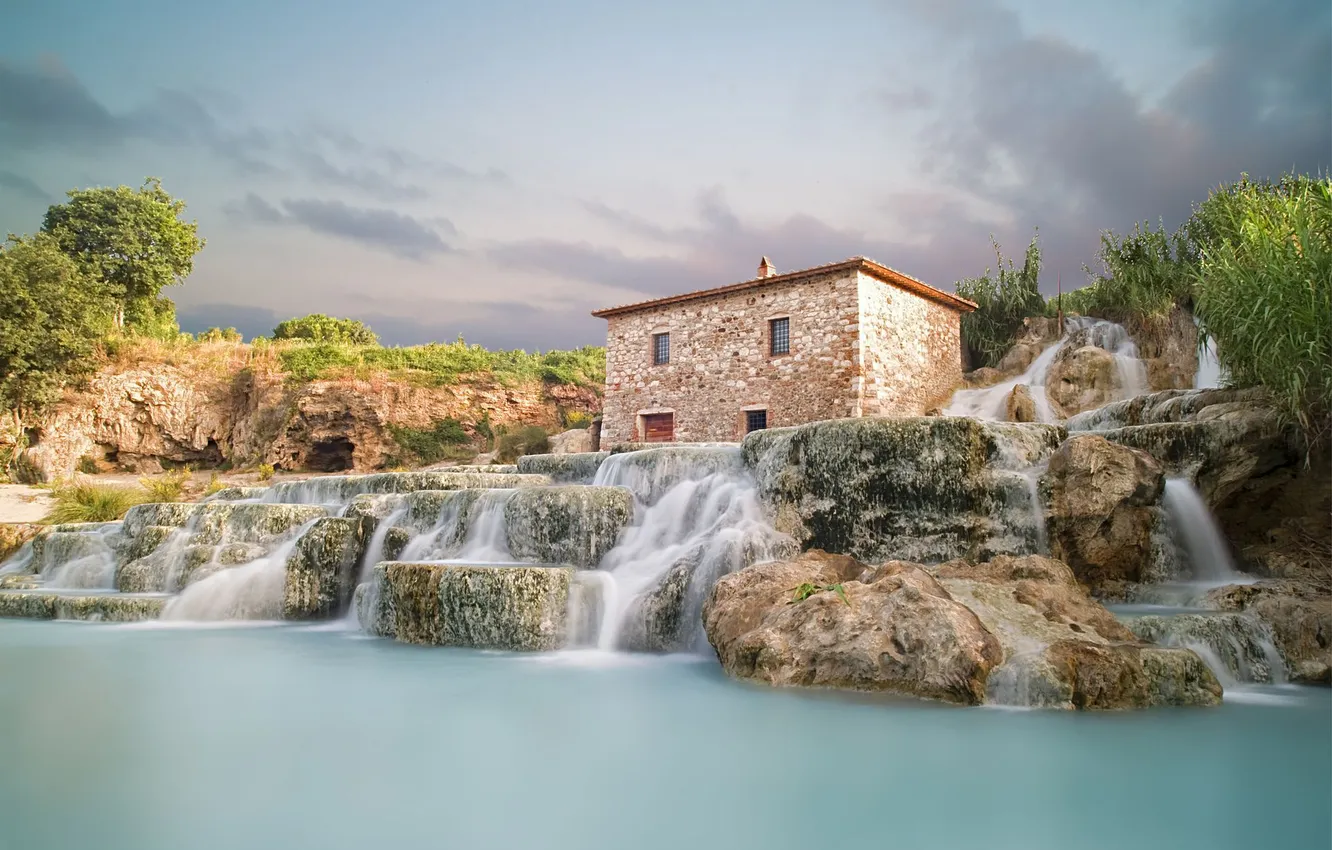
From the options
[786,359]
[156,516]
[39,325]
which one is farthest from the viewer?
[39,325]

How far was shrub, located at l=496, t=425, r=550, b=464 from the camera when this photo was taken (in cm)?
2089

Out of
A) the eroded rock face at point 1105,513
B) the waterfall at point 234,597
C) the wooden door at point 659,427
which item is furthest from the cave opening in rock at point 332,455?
the eroded rock face at point 1105,513

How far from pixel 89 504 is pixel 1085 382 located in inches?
761

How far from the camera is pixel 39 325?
1900cm

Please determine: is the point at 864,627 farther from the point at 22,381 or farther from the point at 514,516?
the point at 22,381

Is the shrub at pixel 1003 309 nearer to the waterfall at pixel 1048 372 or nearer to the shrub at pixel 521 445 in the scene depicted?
the waterfall at pixel 1048 372

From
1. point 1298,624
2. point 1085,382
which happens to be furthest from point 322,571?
point 1085,382

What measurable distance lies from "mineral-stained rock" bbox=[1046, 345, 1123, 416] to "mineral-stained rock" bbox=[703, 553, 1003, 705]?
1234cm

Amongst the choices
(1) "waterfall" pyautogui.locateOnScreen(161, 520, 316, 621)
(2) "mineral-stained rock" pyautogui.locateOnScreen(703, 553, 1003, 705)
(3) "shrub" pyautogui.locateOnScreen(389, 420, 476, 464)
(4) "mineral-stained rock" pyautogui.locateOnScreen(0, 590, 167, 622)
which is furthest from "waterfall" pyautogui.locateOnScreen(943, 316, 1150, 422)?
(4) "mineral-stained rock" pyautogui.locateOnScreen(0, 590, 167, 622)

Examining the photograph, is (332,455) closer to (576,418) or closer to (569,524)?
(576,418)

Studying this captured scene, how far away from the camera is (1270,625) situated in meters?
5.34

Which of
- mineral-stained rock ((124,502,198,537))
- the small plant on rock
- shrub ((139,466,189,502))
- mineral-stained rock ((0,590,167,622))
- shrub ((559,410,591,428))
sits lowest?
mineral-stained rock ((0,590,167,622))

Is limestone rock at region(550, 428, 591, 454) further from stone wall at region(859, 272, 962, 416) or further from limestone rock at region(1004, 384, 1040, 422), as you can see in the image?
limestone rock at region(1004, 384, 1040, 422)

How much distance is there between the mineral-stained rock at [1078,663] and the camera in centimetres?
453
